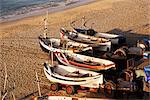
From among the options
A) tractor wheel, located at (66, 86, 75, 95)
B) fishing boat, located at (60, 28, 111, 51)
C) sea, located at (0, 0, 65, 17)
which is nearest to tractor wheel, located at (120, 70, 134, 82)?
tractor wheel, located at (66, 86, 75, 95)

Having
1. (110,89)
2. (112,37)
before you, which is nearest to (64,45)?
(112,37)

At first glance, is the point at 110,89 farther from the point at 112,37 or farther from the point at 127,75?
the point at 112,37

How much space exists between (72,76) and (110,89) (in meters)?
2.49

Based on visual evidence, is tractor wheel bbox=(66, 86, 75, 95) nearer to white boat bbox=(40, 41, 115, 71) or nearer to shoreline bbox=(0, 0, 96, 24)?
white boat bbox=(40, 41, 115, 71)

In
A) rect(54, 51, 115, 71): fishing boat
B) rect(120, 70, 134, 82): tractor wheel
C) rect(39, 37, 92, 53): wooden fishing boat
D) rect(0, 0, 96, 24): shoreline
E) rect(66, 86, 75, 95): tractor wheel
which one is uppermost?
rect(0, 0, 96, 24): shoreline

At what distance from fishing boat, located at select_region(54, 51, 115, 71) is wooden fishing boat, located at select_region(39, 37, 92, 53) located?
92cm

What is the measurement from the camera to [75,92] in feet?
69.3

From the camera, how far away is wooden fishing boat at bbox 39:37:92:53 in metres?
26.5

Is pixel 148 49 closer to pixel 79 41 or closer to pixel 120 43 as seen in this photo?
pixel 120 43

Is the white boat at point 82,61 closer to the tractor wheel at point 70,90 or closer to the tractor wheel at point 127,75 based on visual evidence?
the tractor wheel at point 127,75

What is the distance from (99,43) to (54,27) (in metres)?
9.31

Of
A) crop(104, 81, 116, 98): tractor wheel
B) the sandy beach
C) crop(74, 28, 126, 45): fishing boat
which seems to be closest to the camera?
crop(104, 81, 116, 98): tractor wheel

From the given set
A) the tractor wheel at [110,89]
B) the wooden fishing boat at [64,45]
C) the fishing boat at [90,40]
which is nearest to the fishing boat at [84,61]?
the wooden fishing boat at [64,45]

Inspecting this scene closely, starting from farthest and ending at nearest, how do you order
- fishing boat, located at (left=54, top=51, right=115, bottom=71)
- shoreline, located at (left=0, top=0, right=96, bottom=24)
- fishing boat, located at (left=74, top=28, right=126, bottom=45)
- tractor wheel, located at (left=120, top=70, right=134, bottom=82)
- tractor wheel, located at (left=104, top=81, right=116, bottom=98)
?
shoreline, located at (left=0, top=0, right=96, bottom=24)
fishing boat, located at (left=74, top=28, right=126, bottom=45)
fishing boat, located at (left=54, top=51, right=115, bottom=71)
tractor wheel, located at (left=120, top=70, right=134, bottom=82)
tractor wheel, located at (left=104, top=81, right=116, bottom=98)
